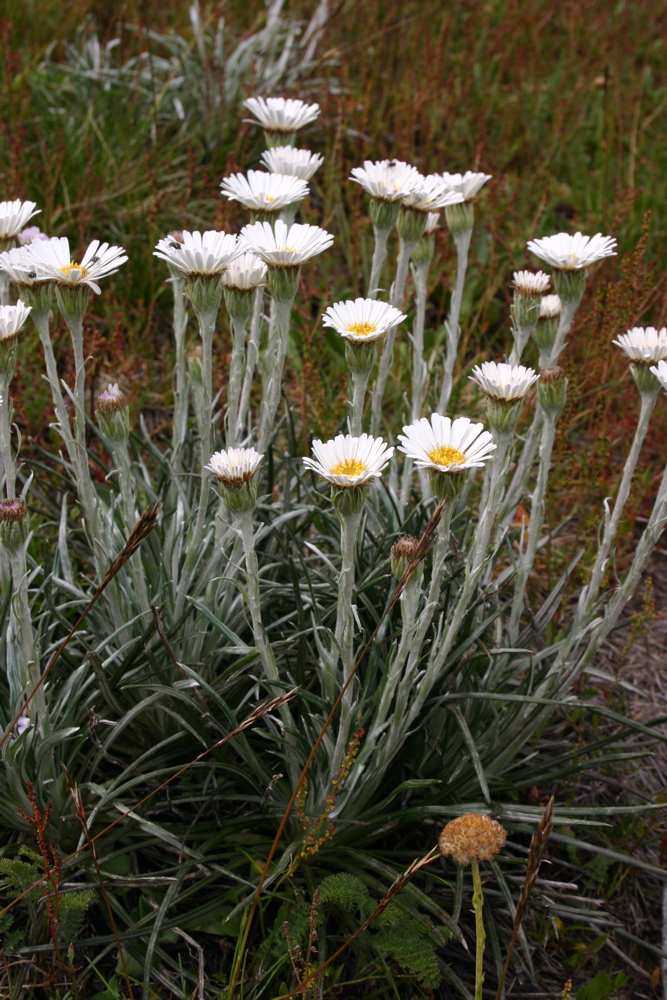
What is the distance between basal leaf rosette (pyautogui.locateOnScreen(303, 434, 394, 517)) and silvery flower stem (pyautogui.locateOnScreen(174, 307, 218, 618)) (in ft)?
1.09

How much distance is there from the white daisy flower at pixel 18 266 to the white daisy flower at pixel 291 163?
605mm

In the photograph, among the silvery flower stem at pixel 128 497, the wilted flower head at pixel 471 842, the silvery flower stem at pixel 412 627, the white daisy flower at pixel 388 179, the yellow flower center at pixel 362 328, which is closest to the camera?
the wilted flower head at pixel 471 842

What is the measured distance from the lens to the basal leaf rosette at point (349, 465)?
1.34 meters

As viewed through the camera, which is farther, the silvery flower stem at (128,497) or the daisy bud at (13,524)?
the silvery flower stem at (128,497)

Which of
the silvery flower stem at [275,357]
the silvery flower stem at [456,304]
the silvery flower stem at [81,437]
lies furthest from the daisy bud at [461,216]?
the silvery flower stem at [81,437]

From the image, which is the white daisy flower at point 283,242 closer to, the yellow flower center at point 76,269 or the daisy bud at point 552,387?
the yellow flower center at point 76,269

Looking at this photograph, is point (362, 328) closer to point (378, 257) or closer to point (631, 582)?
point (378, 257)

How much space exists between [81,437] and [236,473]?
45 cm

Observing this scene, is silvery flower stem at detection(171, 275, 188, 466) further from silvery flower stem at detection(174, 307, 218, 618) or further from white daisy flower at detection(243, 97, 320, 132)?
white daisy flower at detection(243, 97, 320, 132)

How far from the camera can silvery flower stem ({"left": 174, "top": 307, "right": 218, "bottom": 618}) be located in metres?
1.61

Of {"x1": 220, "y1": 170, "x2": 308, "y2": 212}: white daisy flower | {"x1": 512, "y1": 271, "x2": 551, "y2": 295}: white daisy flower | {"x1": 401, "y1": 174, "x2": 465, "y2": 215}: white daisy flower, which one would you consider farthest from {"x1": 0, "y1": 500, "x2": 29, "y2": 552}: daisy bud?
{"x1": 512, "y1": 271, "x2": 551, "y2": 295}: white daisy flower

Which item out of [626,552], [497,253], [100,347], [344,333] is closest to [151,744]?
[344,333]

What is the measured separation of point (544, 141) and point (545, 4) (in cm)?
142

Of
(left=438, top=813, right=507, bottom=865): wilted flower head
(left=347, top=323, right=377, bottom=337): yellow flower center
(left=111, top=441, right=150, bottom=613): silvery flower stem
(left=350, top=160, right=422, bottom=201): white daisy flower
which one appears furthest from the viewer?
(left=350, top=160, right=422, bottom=201): white daisy flower
